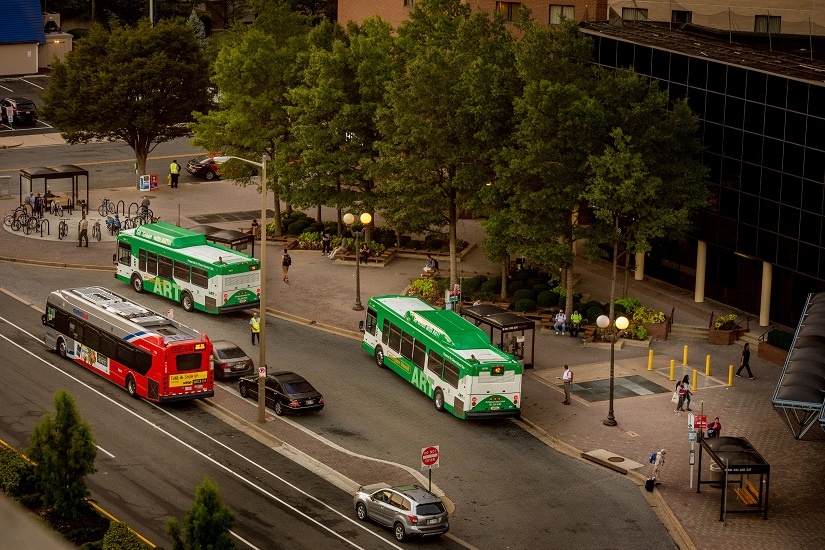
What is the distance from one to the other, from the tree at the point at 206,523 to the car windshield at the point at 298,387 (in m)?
18.9

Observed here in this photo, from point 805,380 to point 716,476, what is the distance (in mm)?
4686

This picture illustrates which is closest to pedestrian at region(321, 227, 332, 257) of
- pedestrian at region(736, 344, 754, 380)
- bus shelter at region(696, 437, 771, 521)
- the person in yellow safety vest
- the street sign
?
the person in yellow safety vest

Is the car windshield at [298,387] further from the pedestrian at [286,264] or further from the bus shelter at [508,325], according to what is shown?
the pedestrian at [286,264]

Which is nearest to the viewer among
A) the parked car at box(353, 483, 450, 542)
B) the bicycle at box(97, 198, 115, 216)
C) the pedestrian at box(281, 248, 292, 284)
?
the parked car at box(353, 483, 450, 542)

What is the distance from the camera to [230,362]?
48250mm

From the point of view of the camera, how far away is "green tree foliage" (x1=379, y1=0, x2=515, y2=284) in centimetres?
5834

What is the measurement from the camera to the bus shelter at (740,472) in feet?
119

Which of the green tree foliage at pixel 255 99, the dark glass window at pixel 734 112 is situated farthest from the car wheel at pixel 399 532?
the green tree foliage at pixel 255 99

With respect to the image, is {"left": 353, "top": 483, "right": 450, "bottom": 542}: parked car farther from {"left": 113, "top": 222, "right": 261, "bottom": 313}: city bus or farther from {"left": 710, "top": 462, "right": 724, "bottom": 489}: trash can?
{"left": 113, "top": 222, "right": 261, "bottom": 313}: city bus

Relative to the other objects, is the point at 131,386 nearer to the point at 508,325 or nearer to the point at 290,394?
the point at 290,394

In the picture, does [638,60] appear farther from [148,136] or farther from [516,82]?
[148,136]

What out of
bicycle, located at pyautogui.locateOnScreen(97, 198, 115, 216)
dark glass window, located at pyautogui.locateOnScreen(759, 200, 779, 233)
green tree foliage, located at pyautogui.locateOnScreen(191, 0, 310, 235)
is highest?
green tree foliage, located at pyautogui.locateOnScreen(191, 0, 310, 235)

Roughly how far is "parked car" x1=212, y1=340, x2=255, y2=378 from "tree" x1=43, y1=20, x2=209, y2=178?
114 ft

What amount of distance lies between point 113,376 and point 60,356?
4725 millimetres
